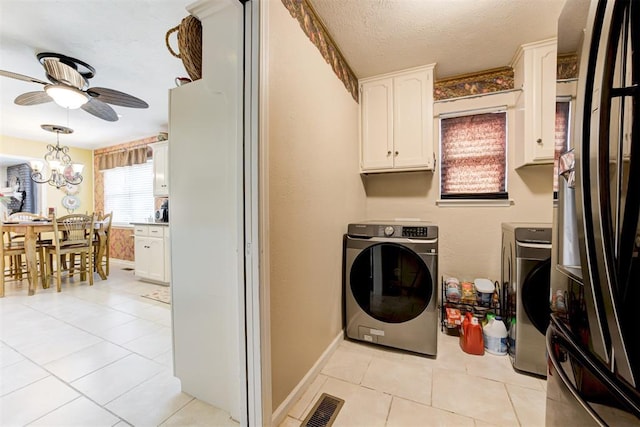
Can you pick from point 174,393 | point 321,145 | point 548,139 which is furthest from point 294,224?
point 548,139

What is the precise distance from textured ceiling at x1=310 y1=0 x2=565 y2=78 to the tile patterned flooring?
227cm

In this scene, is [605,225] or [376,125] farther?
[376,125]

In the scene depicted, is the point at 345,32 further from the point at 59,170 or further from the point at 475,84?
the point at 59,170

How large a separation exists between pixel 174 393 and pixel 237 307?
0.80 metres

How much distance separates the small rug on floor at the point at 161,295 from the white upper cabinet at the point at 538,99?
12.7 ft

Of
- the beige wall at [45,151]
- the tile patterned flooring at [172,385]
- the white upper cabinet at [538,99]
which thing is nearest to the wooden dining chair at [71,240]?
the tile patterned flooring at [172,385]

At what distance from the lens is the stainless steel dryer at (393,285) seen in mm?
1789

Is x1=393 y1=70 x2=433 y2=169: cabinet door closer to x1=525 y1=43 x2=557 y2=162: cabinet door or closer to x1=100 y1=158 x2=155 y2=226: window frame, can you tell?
x1=525 y1=43 x2=557 y2=162: cabinet door

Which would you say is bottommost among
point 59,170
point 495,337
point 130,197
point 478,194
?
point 495,337

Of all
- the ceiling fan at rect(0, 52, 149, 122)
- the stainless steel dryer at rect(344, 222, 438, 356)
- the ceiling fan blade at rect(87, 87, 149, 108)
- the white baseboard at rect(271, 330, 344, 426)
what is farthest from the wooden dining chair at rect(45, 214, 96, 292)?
the stainless steel dryer at rect(344, 222, 438, 356)

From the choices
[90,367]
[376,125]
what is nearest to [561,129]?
[376,125]

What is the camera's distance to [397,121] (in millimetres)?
2248

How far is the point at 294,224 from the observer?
1.38 m

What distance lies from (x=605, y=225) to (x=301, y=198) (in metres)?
1.16
